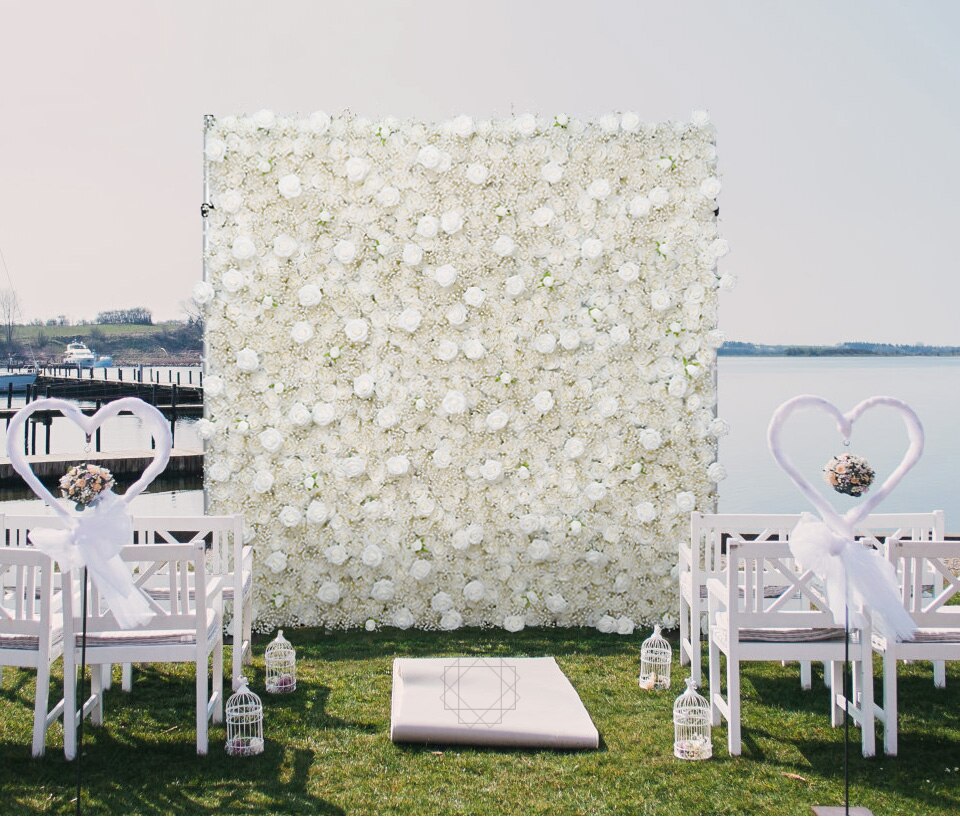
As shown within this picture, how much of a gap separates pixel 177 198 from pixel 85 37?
1286mm

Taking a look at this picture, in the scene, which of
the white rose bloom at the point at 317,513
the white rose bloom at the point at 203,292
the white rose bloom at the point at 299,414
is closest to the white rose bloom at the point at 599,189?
the white rose bloom at the point at 299,414

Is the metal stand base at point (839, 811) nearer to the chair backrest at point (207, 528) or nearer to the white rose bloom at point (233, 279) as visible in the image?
A: the chair backrest at point (207, 528)

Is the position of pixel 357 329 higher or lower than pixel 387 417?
higher

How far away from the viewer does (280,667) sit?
4285 millimetres

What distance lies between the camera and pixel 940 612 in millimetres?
3602

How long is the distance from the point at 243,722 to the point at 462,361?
8.10 ft

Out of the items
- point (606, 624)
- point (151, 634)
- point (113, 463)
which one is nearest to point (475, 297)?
point (606, 624)

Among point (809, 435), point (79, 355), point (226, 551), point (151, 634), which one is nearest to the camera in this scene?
point (151, 634)

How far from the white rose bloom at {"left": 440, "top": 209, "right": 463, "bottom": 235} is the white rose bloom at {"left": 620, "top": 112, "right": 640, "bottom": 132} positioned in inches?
42.2

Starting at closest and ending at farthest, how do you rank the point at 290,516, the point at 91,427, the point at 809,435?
the point at 91,427, the point at 290,516, the point at 809,435

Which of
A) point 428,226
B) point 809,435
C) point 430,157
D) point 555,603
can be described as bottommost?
point 555,603

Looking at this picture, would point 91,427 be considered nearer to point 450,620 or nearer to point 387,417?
point 387,417

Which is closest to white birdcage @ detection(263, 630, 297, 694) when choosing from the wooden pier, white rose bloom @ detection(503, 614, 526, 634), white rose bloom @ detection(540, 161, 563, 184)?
white rose bloom @ detection(503, 614, 526, 634)


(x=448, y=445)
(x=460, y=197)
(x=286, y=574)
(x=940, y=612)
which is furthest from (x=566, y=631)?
(x=460, y=197)
